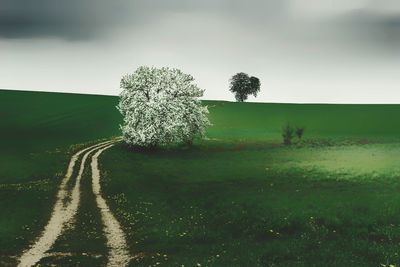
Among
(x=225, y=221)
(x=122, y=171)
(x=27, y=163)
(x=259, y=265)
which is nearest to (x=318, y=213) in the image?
(x=225, y=221)

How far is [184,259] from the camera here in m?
23.3

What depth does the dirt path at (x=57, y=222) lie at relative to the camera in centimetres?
2481

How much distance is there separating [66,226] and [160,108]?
42.6m

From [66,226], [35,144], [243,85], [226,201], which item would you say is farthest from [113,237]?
[243,85]

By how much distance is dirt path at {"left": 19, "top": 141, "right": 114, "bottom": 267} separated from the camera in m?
24.8

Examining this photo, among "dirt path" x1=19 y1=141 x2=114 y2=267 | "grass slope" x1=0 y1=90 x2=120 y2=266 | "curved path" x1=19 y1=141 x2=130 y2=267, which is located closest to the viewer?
"curved path" x1=19 y1=141 x2=130 y2=267

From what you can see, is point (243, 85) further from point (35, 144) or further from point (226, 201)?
point (226, 201)

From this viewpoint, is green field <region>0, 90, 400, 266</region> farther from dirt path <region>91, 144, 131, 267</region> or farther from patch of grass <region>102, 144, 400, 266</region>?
dirt path <region>91, 144, 131, 267</region>

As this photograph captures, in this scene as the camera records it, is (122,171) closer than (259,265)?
No

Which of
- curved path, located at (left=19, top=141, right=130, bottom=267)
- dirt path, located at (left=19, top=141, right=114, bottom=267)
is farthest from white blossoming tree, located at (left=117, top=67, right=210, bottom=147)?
curved path, located at (left=19, top=141, right=130, bottom=267)

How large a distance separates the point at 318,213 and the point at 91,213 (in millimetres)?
15692

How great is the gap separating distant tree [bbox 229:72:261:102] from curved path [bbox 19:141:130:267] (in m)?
127

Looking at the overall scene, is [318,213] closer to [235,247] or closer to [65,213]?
[235,247]

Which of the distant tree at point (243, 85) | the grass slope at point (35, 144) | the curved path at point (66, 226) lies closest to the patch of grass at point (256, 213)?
the curved path at point (66, 226)
